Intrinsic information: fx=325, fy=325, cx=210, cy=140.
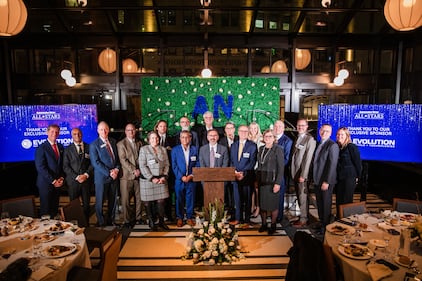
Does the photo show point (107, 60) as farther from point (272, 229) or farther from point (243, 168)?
point (272, 229)

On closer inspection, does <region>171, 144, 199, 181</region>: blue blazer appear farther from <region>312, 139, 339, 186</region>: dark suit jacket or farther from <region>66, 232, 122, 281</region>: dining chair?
<region>66, 232, 122, 281</region>: dining chair

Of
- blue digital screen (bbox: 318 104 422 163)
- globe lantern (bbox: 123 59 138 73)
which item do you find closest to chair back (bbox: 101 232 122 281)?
blue digital screen (bbox: 318 104 422 163)

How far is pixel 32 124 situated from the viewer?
6559 mm

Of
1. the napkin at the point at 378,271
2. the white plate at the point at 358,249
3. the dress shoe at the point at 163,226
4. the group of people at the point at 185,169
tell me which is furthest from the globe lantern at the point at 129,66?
the napkin at the point at 378,271

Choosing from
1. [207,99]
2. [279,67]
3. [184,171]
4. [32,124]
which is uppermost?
[279,67]

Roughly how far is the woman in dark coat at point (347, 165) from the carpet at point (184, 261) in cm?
118

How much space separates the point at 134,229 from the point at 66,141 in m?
2.63

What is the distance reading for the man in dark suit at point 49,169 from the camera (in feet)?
16.4

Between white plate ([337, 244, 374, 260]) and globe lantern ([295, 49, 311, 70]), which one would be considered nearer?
white plate ([337, 244, 374, 260])

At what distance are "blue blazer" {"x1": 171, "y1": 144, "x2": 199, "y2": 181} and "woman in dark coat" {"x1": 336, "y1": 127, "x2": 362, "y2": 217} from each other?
2290 millimetres

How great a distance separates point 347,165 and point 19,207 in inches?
182

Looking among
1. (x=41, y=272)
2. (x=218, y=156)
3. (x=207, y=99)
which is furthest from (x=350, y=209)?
(x=207, y=99)

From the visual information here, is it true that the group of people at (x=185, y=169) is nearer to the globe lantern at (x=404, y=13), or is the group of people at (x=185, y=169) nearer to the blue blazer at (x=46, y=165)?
the blue blazer at (x=46, y=165)

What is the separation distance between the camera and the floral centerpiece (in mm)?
4055
